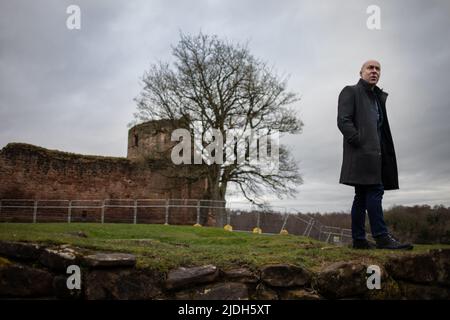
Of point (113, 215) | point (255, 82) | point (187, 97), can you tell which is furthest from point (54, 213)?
point (255, 82)

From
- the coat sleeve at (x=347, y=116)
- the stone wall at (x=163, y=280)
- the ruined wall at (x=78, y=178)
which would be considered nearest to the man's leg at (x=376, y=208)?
the coat sleeve at (x=347, y=116)

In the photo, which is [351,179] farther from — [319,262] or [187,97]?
[187,97]

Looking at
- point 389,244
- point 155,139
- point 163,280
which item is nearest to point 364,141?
point 389,244

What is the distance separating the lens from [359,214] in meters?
4.98

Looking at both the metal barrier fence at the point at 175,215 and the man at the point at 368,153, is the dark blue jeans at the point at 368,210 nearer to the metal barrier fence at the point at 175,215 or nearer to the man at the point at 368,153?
the man at the point at 368,153

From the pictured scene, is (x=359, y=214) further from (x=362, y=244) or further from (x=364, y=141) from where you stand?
(x=364, y=141)

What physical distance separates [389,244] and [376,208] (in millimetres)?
446

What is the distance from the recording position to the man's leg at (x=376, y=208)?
4734 millimetres

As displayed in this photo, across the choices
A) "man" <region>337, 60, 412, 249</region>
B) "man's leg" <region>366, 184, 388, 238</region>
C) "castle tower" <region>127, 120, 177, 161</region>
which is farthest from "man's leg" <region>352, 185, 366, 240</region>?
"castle tower" <region>127, 120, 177, 161</region>

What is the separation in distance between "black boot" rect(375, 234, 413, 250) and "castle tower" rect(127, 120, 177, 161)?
18.1 meters

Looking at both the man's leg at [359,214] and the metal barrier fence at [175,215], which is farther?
the metal barrier fence at [175,215]

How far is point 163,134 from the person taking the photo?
23.7 meters
